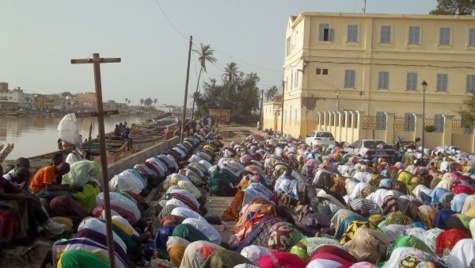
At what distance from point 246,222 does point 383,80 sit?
94.6 ft

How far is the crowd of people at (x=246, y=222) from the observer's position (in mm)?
5574

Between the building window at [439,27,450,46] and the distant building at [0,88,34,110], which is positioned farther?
the distant building at [0,88,34,110]

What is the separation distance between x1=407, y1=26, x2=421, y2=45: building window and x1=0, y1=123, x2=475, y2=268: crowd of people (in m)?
23.3

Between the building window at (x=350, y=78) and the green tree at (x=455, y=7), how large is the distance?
54.1 ft

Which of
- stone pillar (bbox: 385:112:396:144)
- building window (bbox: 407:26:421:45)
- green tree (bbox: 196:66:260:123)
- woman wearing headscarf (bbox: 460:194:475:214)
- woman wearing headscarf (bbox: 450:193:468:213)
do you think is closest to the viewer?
woman wearing headscarf (bbox: 460:194:475:214)

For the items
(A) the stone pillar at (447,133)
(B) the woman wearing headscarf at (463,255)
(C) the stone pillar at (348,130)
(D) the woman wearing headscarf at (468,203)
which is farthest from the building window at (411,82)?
(B) the woman wearing headscarf at (463,255)

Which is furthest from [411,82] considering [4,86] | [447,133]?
[4,86]

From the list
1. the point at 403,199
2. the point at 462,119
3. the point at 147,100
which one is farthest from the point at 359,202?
the point at 147,100

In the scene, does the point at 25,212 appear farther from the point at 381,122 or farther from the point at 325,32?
the point at 325,32

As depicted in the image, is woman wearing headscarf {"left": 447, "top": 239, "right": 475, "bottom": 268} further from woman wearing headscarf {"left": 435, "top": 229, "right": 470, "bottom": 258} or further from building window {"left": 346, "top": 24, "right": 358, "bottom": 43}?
building window {"left": 346, "top": 24, "right": 358, "bottom": 43}

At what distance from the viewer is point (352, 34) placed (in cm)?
3506

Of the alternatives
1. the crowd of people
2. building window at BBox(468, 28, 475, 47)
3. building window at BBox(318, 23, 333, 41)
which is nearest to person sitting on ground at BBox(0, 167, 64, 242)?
the crowd of people

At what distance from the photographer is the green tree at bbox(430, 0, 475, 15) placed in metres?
44.7

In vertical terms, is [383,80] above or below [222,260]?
above
